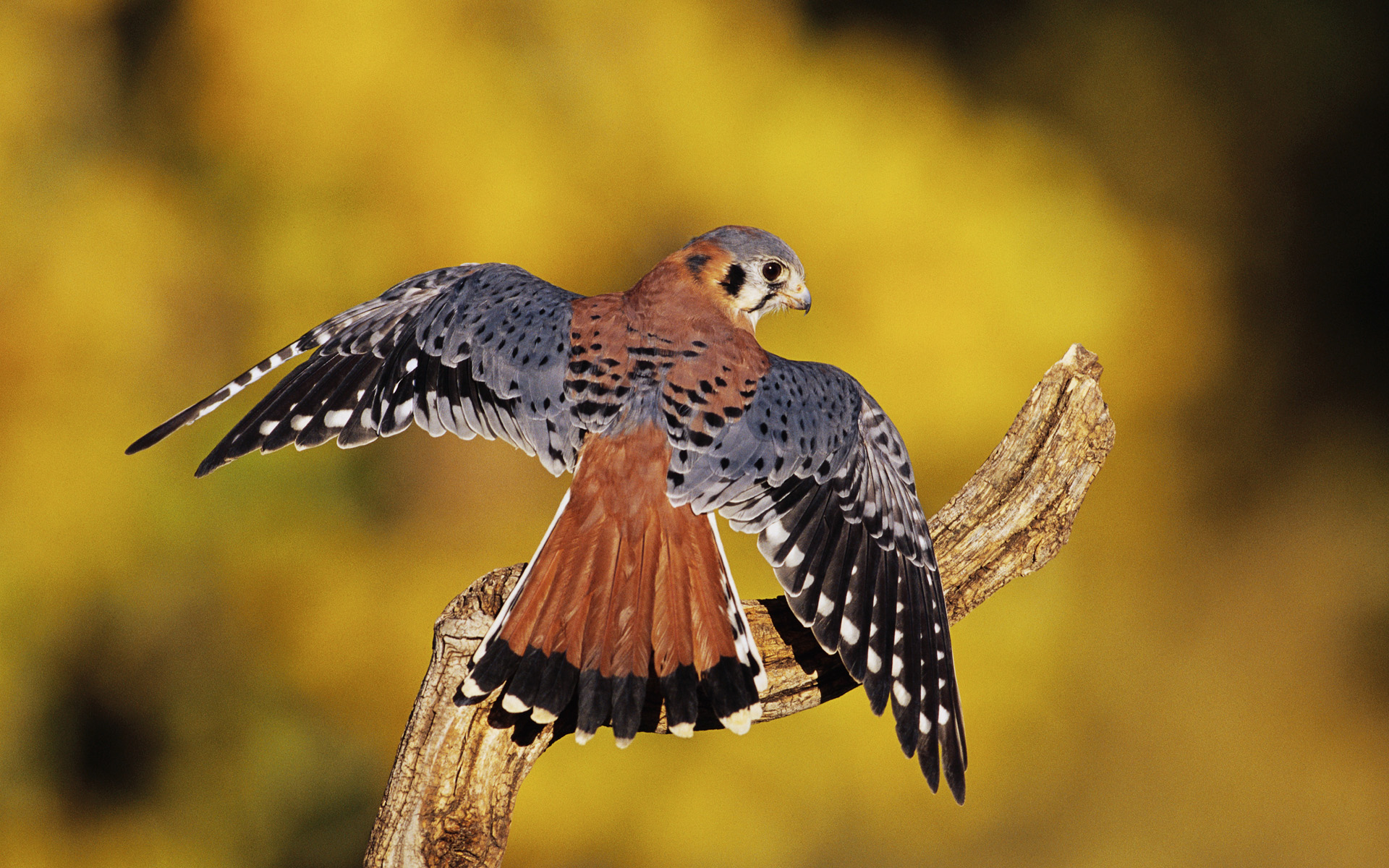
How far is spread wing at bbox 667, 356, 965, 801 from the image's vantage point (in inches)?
77.5

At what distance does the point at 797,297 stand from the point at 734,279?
0.17 meters

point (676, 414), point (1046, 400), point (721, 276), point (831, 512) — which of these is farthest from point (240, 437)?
point (1046, 400)

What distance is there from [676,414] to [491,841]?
0.85 meters

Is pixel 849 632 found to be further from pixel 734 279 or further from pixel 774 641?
pixel 734 279

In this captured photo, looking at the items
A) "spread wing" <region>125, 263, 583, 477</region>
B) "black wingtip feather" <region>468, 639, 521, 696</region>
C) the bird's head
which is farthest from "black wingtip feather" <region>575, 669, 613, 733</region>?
the bird's head

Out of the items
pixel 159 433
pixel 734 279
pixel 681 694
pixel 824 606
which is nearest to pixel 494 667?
pixel 681 694

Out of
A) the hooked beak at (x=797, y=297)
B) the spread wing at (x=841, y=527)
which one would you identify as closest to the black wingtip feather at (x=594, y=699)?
the spread wing at (x=841, y=527)

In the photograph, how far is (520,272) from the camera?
2521mm

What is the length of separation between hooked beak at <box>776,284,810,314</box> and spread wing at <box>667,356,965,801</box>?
30cm

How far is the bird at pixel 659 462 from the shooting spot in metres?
1.81

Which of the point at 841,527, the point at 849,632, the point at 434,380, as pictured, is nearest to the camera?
the point at 849,632

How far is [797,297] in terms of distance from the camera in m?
2.51

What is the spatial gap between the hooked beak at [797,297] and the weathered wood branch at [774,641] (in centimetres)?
57

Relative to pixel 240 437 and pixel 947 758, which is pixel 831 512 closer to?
pixel 947 758
